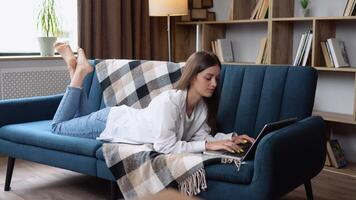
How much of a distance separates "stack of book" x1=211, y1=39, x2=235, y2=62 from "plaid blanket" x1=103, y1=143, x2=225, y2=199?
1.97 m

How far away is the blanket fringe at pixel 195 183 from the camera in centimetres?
211

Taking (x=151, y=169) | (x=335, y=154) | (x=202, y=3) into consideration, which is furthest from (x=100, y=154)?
(x=202, y=3)

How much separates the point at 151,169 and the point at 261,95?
0.73 m

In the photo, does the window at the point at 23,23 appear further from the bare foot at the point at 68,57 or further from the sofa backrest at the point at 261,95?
the sofa backrest at the point at 261,95

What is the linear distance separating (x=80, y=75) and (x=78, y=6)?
4.18 ft

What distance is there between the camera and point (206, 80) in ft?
7.73

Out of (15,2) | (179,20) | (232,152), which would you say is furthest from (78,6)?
(232,152)

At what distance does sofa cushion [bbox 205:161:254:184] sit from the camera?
201 cm

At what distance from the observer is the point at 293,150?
2.08 metres

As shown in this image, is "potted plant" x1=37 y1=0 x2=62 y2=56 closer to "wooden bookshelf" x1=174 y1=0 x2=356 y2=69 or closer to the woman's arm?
"wooden bookshelf" x1=174 y1=0 x2=356 y2=69

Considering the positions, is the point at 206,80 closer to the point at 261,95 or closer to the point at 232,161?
the point at 261,95

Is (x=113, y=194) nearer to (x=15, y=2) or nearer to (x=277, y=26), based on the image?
(x=277, y=26)

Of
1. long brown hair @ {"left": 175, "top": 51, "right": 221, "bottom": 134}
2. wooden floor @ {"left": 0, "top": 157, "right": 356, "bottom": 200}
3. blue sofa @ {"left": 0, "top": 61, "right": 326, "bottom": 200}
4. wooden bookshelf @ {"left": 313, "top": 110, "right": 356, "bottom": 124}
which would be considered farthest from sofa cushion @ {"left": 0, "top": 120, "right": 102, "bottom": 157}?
wooden bookshelf @ {"left": 313, "top": 110, "right": 356, "bottom": 124}

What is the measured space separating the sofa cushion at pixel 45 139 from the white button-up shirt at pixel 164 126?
135 millimetres
